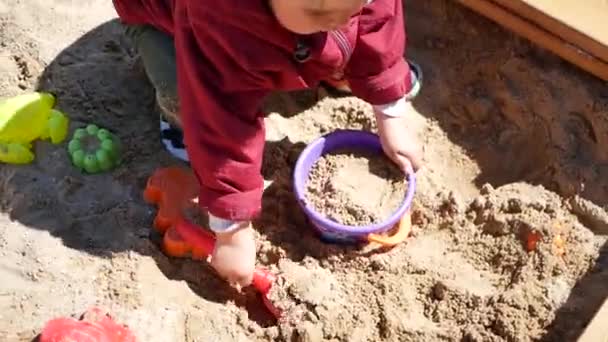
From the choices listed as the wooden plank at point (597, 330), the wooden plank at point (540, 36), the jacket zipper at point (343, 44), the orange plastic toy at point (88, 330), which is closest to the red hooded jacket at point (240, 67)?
the jacket zipper at point (343, 44)

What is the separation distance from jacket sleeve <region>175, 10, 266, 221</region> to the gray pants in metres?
0.22

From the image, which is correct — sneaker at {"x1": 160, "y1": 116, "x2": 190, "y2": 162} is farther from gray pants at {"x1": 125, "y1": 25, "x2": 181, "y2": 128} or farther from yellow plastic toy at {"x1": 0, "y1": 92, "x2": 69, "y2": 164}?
yellow plastic toy at {"x1": 0, "y1": 92, "x2": 69, "y2": 164}

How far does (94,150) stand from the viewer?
1920 millimetres

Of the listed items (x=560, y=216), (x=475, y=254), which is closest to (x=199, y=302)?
(x=475, y=254)

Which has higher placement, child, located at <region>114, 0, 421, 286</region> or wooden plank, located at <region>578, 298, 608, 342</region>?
child, located at <region>114, 0, 421, 286</region>

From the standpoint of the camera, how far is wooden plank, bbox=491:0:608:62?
198cm

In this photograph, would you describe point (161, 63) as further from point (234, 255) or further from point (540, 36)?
point (540, 36)

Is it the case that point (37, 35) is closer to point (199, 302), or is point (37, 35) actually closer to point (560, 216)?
point (199, 302)

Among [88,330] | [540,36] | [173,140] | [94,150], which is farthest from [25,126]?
[540,36]

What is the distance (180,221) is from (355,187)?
321 millimetres

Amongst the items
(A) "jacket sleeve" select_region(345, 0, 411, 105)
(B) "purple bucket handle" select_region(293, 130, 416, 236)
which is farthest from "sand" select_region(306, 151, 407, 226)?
(A) "jacket sleeve" select_region(345, 0, 411, 105)

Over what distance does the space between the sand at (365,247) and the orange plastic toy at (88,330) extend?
0.12ft

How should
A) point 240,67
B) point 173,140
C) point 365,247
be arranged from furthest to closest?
point 173,140 → point 365,247 → point 240,67

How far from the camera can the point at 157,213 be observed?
6.17 feet
